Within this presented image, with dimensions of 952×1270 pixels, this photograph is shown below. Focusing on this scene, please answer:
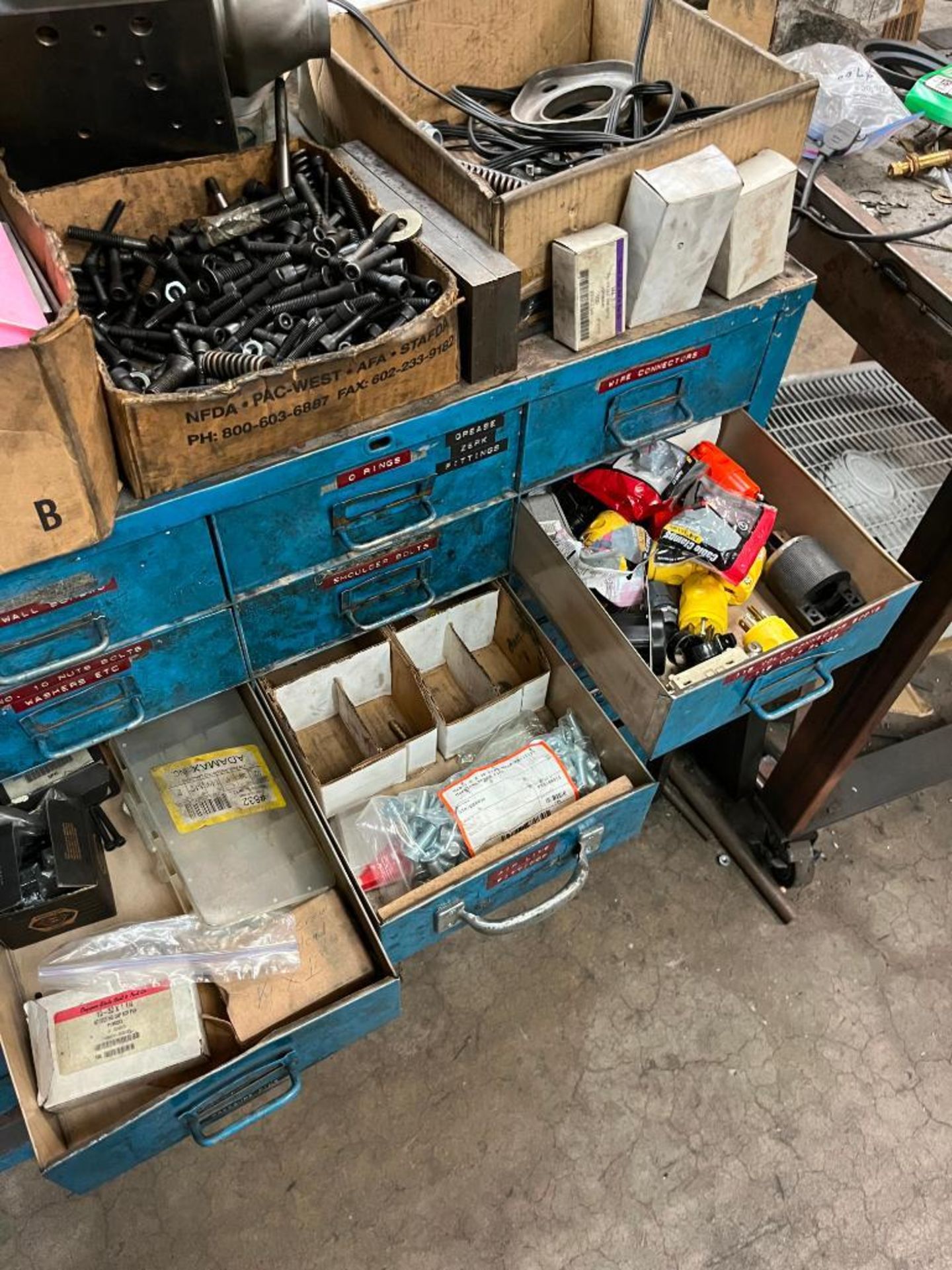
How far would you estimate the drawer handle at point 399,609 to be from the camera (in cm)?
145

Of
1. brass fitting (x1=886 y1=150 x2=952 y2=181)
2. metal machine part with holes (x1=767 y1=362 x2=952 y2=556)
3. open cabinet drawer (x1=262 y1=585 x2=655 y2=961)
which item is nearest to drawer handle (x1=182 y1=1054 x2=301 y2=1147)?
open cabinet drawer (x1=262 y1=585 x2=655 y2=961)

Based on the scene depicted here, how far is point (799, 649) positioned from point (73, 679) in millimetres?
972

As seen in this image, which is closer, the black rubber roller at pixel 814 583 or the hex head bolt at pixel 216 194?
the hex head bolt at pixel 216 194

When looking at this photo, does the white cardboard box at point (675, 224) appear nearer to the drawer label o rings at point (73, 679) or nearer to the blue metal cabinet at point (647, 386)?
the blue metal cabinet at point (647, 386)

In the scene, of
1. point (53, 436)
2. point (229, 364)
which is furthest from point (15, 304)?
point (229, 364)

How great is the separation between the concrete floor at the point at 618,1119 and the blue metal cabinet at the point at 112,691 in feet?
2.59

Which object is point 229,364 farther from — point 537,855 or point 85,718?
point 537,855

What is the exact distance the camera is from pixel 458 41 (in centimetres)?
153

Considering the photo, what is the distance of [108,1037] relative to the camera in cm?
129

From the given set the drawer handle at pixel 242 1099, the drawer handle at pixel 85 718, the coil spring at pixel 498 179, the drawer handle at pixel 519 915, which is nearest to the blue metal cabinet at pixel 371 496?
the drawer handle at pixel 85 718

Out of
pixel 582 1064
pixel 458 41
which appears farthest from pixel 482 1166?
pixel 458 41

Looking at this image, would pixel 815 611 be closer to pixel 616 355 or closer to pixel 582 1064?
pixel 616 355

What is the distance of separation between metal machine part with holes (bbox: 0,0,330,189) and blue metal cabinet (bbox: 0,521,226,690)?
52cm

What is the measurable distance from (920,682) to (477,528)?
1411mm
